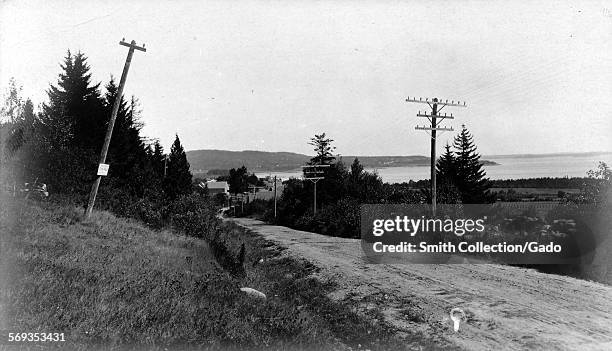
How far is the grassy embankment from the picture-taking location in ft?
18.2

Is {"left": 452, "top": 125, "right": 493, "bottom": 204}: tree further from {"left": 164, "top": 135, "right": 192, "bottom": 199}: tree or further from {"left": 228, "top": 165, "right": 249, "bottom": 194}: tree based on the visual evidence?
{"left": 228, "top": 165, "right": 249, "bottom": 194}: tree

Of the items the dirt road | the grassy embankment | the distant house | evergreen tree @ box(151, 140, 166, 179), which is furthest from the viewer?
the distant house

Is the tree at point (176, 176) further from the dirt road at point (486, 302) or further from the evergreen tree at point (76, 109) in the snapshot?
the dirt road at point (486, 302)

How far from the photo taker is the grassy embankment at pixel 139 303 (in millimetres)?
5546

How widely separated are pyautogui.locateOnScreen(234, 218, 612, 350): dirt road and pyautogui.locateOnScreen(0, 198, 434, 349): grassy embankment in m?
0.82

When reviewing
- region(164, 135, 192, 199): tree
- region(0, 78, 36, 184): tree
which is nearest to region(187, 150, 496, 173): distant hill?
region(164, 135, 192, 199): tree

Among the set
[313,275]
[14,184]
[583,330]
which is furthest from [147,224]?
[583,330]

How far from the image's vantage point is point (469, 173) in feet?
164

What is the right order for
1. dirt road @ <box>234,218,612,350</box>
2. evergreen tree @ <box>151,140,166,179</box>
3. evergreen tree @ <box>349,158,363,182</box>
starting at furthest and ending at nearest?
evergreen tree @ <box>151,140,166,179</box>
evergreen tree @ <box>349,158,363,182</box>
dirt road @ <box>234,218,612,350</box>

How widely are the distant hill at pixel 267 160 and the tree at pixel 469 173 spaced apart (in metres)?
10.2

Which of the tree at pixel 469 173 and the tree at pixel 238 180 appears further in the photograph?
the tree at pixel 238 180

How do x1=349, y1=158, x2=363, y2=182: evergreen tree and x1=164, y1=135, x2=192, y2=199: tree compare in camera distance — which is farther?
x1=349, y1=158, x2=363, y2=182: evergreen tree

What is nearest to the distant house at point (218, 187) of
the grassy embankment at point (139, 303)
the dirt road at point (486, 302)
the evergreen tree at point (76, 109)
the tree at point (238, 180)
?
the tree at point (238, 180)

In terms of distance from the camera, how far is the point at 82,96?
103 ft
